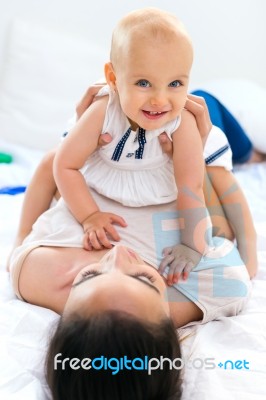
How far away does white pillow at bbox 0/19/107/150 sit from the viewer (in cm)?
251

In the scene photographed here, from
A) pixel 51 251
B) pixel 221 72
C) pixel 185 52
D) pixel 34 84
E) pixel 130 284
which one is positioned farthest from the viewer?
pixel 221 72

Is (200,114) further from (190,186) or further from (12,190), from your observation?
(12,190)

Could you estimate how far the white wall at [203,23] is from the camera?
2.68m

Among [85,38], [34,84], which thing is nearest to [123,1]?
[85,38]

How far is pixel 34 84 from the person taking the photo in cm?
254

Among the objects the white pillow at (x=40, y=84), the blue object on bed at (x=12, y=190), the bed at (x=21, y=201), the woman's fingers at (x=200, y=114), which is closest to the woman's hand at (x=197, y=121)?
the woman's fingers at (x=200, y=114)

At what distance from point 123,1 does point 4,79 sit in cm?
68

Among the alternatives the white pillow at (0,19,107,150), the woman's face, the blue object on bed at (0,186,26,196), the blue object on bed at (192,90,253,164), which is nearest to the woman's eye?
the woman's face

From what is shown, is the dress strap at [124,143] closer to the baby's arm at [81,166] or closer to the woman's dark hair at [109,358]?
the baby's arm at [81,166]

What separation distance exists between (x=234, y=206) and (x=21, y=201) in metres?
0.75

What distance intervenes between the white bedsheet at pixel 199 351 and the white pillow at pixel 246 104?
105 centimetres

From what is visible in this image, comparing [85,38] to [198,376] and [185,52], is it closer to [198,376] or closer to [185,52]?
[185,52]

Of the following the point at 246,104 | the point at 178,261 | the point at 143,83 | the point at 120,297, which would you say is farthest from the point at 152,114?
the point at 246,104

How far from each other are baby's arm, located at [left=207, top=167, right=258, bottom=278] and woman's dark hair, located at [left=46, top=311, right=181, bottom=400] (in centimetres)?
57
